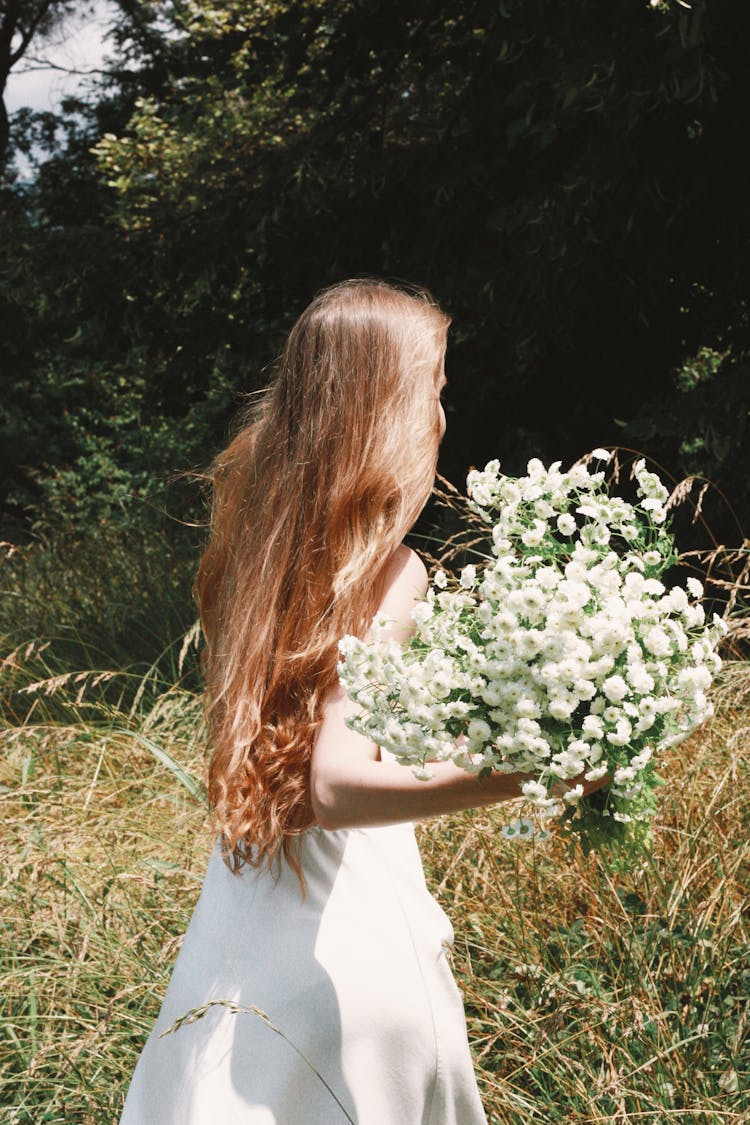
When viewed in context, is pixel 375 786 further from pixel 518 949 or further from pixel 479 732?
pixel 518 949

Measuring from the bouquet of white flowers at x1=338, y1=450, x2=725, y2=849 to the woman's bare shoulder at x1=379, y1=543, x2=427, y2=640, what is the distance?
0.14 m

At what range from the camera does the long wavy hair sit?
1438mm

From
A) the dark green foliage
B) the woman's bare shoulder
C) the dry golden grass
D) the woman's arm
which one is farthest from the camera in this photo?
the dark green foliage

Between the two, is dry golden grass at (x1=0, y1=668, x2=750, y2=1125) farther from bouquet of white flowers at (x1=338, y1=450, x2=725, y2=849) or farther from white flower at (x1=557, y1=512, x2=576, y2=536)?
white flower at (x1=557, y1=512, x2=576, y2=536)

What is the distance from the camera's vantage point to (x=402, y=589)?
1444 mm

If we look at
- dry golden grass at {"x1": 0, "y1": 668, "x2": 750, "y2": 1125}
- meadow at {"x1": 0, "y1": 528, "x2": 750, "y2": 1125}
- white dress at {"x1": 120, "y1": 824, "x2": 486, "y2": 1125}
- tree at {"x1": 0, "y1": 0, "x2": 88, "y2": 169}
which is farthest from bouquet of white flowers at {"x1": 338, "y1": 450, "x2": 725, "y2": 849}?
tree at {"x1": 0, "y1": 0, "x2": 88, "y2": 169}

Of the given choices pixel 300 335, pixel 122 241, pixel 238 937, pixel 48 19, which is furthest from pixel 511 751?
pixel 48 19

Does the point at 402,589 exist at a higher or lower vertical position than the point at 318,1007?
higher

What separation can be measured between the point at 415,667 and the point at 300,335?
614 millimetres

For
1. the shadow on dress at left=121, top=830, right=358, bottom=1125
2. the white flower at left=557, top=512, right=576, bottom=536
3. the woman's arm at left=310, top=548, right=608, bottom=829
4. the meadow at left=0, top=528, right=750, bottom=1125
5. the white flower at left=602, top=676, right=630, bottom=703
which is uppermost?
the white flower at left=557, top=512, right=576, bottom=536

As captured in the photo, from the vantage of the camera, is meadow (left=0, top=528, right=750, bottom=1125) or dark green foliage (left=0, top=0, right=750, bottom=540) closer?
meadow (left=0, top=528, right=750, bottom=1125)

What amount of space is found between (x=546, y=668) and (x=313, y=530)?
1.56 ft

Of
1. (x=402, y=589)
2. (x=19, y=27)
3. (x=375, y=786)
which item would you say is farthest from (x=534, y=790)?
(x=19, y=27)

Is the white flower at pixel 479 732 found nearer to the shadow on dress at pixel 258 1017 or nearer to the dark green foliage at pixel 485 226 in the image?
the shadow on dress at pixel 258 1017
